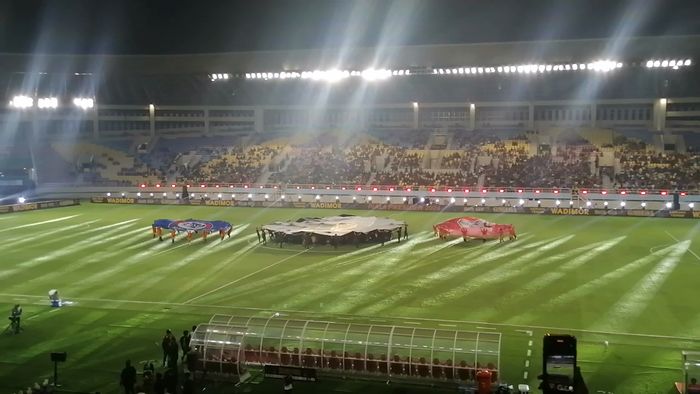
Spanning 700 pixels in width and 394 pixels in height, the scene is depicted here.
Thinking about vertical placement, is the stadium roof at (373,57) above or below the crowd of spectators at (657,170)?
above

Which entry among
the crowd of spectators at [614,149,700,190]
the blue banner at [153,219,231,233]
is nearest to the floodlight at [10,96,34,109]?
the blue banner at [153,219,231,233]

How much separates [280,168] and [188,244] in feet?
115

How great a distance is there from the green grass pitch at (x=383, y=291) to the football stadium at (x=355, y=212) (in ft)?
0.52

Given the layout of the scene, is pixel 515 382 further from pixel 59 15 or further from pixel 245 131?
pixel 245 131

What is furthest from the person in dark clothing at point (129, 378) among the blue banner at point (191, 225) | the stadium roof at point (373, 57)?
the stadium roof at point (373, 57)

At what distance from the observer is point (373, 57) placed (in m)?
68.9

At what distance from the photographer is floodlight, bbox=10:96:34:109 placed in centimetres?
7309

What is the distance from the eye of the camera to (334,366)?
17.3m

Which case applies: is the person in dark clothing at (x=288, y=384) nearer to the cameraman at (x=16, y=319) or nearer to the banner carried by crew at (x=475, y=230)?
the cameraman at (x=16, y=319)

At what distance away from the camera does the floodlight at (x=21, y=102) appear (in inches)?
2877

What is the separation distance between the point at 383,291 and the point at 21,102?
6225 centimetres

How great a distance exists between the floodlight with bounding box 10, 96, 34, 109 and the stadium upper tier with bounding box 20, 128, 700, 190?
21.4 ft

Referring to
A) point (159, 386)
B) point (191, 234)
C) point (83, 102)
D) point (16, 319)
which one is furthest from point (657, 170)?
point (83, 102)

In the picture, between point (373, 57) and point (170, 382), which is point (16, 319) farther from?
point (373, 57)
